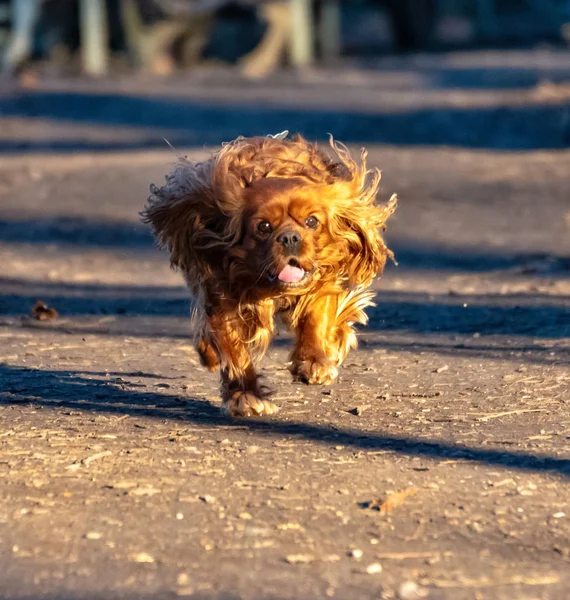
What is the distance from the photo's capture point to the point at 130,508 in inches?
175

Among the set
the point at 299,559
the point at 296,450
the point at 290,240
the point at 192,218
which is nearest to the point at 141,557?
the point at 299,559

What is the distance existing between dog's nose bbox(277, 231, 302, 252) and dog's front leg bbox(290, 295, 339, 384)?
0.58 m

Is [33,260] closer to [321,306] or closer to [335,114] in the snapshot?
[321,306]

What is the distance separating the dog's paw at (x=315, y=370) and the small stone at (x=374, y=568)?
210cm

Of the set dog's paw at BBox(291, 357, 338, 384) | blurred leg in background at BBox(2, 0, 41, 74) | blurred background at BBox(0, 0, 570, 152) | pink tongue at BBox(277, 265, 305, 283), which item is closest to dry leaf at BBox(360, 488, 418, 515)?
pink tongue at BBox(277, 265, 305, 283)

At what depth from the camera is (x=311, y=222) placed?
5.48m

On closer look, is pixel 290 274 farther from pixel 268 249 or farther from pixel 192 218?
pixel 192 218

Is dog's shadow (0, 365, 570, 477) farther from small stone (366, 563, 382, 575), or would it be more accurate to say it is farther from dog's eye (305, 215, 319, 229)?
small stone (366, 563, 382, 575)

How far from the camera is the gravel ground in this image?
153 inches

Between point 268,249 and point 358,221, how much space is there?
2.09 ft

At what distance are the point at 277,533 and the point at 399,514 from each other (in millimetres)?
442

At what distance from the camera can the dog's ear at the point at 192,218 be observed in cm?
559

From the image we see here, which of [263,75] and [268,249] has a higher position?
[268,249]

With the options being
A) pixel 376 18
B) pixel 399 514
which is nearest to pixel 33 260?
pixel 399 514
